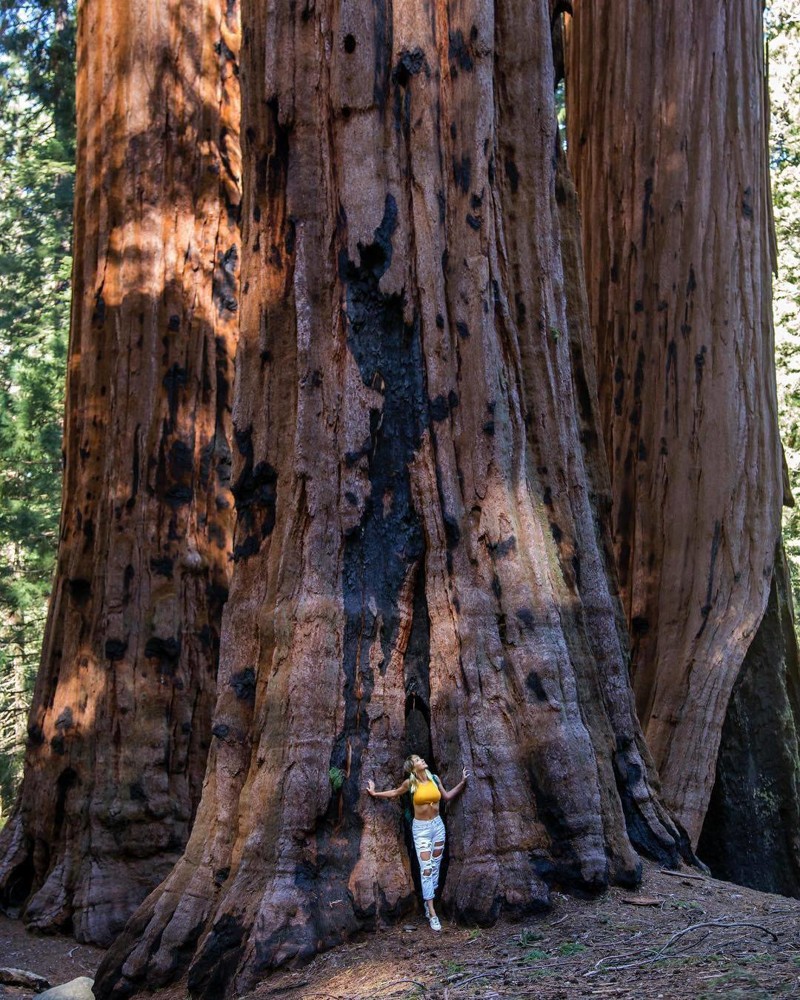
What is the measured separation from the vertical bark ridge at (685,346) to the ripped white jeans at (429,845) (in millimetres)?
3119

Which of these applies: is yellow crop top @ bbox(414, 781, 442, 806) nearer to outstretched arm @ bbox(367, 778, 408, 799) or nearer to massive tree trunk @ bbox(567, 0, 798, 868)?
outstretched arm @ bbox(367, 778, 408, 799)

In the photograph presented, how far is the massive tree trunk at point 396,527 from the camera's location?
4.44 metres

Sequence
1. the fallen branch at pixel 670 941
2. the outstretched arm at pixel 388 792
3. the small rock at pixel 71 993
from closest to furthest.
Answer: the fallen branch at pixel 670 941
the outstretched arm at pixel 388 792
the small rock at pixel 71 993

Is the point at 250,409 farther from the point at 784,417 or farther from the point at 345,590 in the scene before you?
the point at 784,417

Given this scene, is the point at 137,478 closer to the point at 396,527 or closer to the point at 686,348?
the point at 396,527

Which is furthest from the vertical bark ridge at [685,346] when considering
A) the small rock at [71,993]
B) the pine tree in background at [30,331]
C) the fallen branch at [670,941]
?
the pine tree in background at [30,331]

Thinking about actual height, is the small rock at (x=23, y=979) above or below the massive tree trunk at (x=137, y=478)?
below

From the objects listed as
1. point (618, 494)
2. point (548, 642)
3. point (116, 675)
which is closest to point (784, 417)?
point (618, 494)

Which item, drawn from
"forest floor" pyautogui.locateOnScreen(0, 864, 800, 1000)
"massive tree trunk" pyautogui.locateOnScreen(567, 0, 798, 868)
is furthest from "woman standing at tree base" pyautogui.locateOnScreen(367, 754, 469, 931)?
"massive tree trunk" pyautogui.locateOnScreen(567, 0, 798, 868)

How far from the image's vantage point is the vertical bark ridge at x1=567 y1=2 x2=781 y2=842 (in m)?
7.51

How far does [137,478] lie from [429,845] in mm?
4276

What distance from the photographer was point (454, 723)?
15.1 feet

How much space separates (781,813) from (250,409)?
4.42 metres

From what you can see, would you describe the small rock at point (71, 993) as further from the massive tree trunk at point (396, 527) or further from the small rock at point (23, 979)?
the small rock at point (23, 979)
